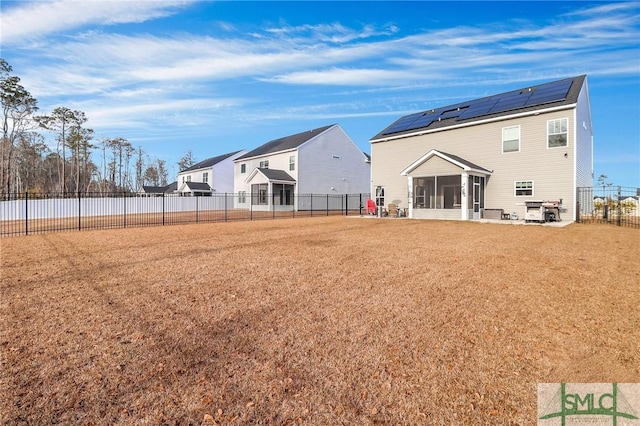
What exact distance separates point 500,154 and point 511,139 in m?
0.93

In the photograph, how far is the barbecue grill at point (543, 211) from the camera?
15055mm

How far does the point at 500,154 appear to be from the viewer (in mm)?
18094

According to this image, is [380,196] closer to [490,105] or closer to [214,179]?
[490,105]

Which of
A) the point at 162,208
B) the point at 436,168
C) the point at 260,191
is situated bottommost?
the point at 162,208

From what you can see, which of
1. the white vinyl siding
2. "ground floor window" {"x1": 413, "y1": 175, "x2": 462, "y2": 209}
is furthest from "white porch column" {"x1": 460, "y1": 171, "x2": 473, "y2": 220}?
the white vinyl siding

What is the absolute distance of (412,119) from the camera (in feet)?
80.4

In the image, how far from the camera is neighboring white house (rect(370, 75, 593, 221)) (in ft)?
Result: 52.3

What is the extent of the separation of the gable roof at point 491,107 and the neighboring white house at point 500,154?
0.05m

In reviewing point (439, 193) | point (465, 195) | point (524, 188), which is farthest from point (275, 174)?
point (524, 188)

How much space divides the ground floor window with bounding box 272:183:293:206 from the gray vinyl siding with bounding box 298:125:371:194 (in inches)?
41.2

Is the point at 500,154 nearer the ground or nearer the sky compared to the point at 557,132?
nearer the ground

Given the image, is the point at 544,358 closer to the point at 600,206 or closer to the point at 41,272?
the point at 41,272

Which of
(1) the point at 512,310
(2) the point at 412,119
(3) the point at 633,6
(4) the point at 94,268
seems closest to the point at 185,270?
(4) the point at 94,268

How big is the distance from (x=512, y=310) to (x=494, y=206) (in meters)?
16.0
